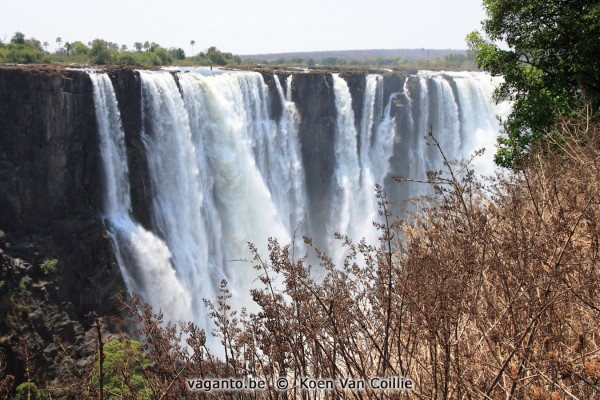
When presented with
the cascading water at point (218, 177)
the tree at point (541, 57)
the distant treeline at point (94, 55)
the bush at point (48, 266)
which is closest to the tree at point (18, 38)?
the distant treeline at point (94, 55)

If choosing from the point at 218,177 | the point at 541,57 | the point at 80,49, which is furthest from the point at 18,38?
the point at 541,57

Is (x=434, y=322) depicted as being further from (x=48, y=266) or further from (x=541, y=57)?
(x=48, y=266)

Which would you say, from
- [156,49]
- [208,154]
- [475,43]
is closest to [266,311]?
[475,43]

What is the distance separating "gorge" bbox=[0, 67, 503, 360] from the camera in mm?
16484

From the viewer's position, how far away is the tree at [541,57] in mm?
8914

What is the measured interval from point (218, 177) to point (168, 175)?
2.46m

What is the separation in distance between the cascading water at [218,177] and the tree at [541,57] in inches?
289

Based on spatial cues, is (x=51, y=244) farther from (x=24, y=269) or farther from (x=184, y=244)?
(x=184, y=244)

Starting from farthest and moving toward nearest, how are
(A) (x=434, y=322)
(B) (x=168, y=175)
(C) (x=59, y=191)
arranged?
(B) (x=168, y=175), (C) (x=59, y=191), (A) (x=434, y=322)

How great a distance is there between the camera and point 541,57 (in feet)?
32.2

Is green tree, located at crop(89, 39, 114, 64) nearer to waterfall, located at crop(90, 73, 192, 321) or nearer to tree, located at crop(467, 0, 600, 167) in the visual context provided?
waterfall, located at crop(90, 73, 192, 321)

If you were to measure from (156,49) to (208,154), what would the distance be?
72.0 feet

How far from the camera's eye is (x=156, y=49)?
39.4 metres

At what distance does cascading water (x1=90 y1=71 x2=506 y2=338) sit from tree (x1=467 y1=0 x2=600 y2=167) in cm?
734
